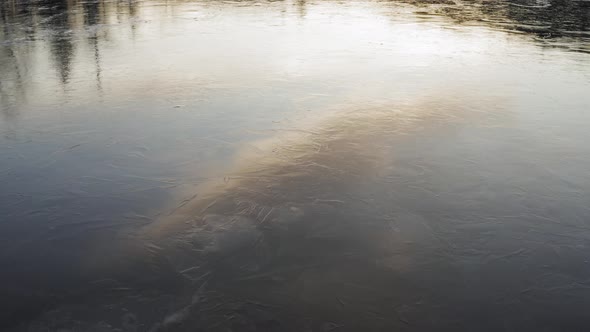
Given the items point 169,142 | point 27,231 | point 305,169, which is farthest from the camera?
point 169,142

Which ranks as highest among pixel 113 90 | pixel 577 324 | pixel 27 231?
pixel 113 90

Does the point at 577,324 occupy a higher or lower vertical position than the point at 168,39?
→ lower

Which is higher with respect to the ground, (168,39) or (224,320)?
(168,39)

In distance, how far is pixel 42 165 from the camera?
6.64 m

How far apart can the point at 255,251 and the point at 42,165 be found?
11.6 ft

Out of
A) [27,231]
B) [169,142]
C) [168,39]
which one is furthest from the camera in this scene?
[168,39]

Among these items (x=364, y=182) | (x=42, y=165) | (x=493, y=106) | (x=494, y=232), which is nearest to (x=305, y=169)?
(x=364, y=182)

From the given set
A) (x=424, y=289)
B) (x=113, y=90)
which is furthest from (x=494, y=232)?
(x=113, y=90)

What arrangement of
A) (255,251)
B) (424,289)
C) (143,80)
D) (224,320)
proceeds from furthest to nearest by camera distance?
(143,80)
(255,251)
(424,289)
(224,320)

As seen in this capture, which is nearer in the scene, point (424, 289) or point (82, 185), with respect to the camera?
point (424, 289)

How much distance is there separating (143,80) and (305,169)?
5.61 m

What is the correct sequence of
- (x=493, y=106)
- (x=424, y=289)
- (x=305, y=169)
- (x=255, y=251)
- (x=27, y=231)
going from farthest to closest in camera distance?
1. (x=493, y=106)
2. (x=305, y=169)
3. (x=27, y=231)
4. (x=255, y=251)
5. (x=424, y=289)

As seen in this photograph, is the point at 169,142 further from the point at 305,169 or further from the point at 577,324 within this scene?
the point at 577,324

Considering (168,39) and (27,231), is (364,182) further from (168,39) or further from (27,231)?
(168,39)
